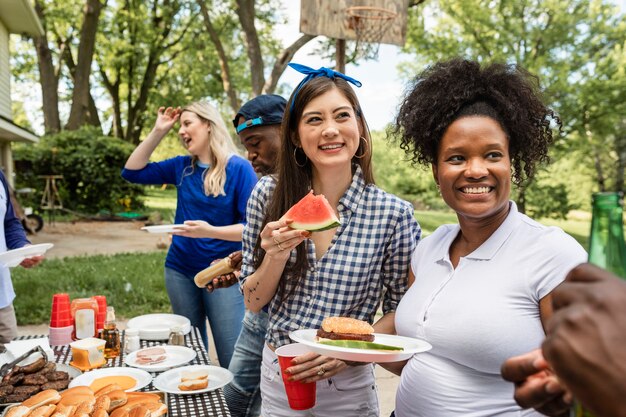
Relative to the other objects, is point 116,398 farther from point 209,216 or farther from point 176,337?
point 209,216

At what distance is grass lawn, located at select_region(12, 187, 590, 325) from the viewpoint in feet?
27.0

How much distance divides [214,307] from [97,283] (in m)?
6.26

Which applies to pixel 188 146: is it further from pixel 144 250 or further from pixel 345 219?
pixel 144 250

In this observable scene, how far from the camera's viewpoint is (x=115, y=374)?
2799 mm

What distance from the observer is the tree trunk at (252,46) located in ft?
46.2

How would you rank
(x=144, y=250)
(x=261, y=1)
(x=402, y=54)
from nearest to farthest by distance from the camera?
(x=144, y=250), (x=261, y=1), (x=402, y=54)

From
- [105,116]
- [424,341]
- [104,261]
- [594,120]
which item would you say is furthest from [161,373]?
[105,116]

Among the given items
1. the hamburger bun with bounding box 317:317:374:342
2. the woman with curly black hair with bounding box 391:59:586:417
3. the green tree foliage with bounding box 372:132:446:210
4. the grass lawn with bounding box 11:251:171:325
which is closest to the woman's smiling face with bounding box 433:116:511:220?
the woman with curly black hair with bounding box 391:59:586:417

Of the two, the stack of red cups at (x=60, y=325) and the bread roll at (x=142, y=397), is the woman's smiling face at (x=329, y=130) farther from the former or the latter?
the stack of red cups at (x=60, y=325)

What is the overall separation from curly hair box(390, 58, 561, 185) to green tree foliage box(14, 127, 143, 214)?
795 inches

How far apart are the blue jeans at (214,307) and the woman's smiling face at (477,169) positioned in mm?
2651

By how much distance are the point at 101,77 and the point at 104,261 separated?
2713cm

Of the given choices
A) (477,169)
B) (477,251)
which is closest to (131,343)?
(477,251)

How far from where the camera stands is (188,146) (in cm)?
454
